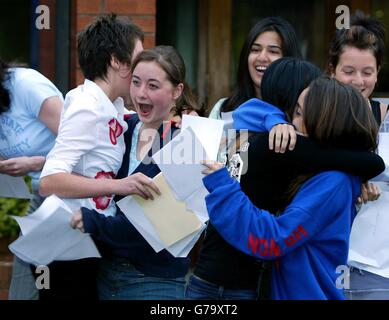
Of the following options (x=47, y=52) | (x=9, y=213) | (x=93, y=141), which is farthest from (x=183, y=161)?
(x=9, y=213)

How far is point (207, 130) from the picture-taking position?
3139 millimetres

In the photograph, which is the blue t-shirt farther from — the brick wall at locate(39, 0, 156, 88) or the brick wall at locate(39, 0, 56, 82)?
the brick wall at locate(39, 0, 56, 82)

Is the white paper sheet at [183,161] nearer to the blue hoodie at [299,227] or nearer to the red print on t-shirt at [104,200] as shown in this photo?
the blue hoodie at [299,227]

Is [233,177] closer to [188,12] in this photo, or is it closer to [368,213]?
[368,213]

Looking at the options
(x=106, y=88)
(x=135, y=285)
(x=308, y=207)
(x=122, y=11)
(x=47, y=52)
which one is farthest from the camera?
(x=47, y=52)

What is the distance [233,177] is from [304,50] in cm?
413

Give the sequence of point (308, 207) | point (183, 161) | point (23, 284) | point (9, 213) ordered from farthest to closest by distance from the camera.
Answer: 1. point (9, 213)
2. point (23, 284)
3. point (183, 161)
4. point (308, 207)

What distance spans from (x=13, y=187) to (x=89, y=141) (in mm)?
787

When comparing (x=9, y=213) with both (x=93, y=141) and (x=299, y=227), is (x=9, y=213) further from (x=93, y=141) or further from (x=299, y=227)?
(x=299, y=227)

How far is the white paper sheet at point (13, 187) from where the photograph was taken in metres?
3.88

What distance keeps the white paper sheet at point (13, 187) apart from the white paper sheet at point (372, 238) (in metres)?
1.38

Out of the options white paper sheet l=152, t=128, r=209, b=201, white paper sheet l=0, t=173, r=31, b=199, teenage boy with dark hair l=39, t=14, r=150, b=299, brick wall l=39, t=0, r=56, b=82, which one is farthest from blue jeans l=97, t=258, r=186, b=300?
brick wall l=39, t=0, r=56, b=82

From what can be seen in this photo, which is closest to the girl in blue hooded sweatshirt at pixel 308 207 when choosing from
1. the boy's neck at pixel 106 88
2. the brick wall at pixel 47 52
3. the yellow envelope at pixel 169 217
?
the yellow envelope at pixel 169 217
